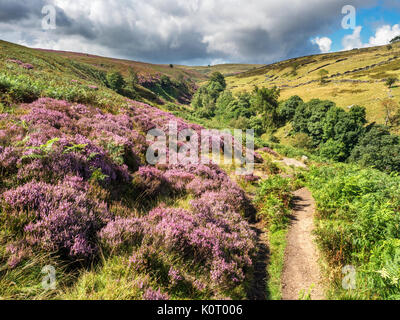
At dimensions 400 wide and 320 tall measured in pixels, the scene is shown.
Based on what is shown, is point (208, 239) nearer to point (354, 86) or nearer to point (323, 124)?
point (323, 124)

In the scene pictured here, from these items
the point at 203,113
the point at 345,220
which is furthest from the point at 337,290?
the point at 203,113

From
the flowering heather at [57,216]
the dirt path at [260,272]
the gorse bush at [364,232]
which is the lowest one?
the dirt path at [260,272]

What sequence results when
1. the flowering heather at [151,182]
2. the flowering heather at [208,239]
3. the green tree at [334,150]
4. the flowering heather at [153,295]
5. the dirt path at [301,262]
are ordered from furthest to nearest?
1. the green tree at [334,150]
2. the flowering heather at [151,182]
3. the dirt path at [301,262]
4. the flowering heather at [208,239]
5. the flowering heather at [153,295]

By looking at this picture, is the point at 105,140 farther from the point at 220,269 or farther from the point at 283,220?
the point at 283,220

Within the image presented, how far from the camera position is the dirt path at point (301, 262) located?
471cm

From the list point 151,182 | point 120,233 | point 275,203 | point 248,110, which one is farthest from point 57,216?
point 248,110

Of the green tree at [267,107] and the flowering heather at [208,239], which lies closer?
the flowering heather at [208,239]

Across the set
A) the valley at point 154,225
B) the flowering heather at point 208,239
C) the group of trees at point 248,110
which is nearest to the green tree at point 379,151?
the group of trees at point 248,110

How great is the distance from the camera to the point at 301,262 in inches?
223

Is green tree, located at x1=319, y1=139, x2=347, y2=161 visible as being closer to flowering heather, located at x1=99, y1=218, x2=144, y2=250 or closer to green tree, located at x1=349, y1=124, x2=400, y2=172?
green tree, located at x1=349, y1=124, x2=400, y2=172

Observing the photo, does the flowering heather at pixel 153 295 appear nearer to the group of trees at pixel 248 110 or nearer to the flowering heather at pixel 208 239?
the flowering heather at pixel 208 239

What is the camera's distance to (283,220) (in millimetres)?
7781
